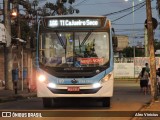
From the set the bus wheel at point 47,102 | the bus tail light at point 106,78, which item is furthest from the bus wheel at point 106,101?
the bus wheel at point 47,102

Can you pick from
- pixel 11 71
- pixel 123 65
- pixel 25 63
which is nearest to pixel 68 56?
pixel 11 71

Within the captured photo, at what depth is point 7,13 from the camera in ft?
104

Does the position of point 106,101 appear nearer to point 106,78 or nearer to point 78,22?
point 106,78

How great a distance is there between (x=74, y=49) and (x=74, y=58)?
1.16 feet

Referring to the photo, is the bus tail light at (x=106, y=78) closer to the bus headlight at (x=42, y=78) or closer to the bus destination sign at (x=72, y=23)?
the bus destination sign at (x=72, y=23)

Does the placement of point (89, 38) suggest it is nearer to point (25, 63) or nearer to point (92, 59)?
point (92, 59)

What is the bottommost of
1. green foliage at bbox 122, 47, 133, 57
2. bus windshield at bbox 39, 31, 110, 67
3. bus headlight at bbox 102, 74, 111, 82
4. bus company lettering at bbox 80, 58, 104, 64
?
green foliage at bbox 122, 47, 133, 57

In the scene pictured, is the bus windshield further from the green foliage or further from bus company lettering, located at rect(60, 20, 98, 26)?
the green foliage

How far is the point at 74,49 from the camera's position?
728 inches

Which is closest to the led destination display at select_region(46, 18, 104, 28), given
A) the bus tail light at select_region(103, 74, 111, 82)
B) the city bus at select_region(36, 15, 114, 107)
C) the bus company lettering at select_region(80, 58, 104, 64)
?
the city bus at select_region(36, 15, 114, 107)

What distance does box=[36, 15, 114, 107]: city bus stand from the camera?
18.2 m

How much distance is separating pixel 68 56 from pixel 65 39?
0.71m

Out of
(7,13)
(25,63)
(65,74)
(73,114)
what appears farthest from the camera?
(25,63)

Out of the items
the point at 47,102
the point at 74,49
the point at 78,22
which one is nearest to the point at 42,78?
the point at 47,102
